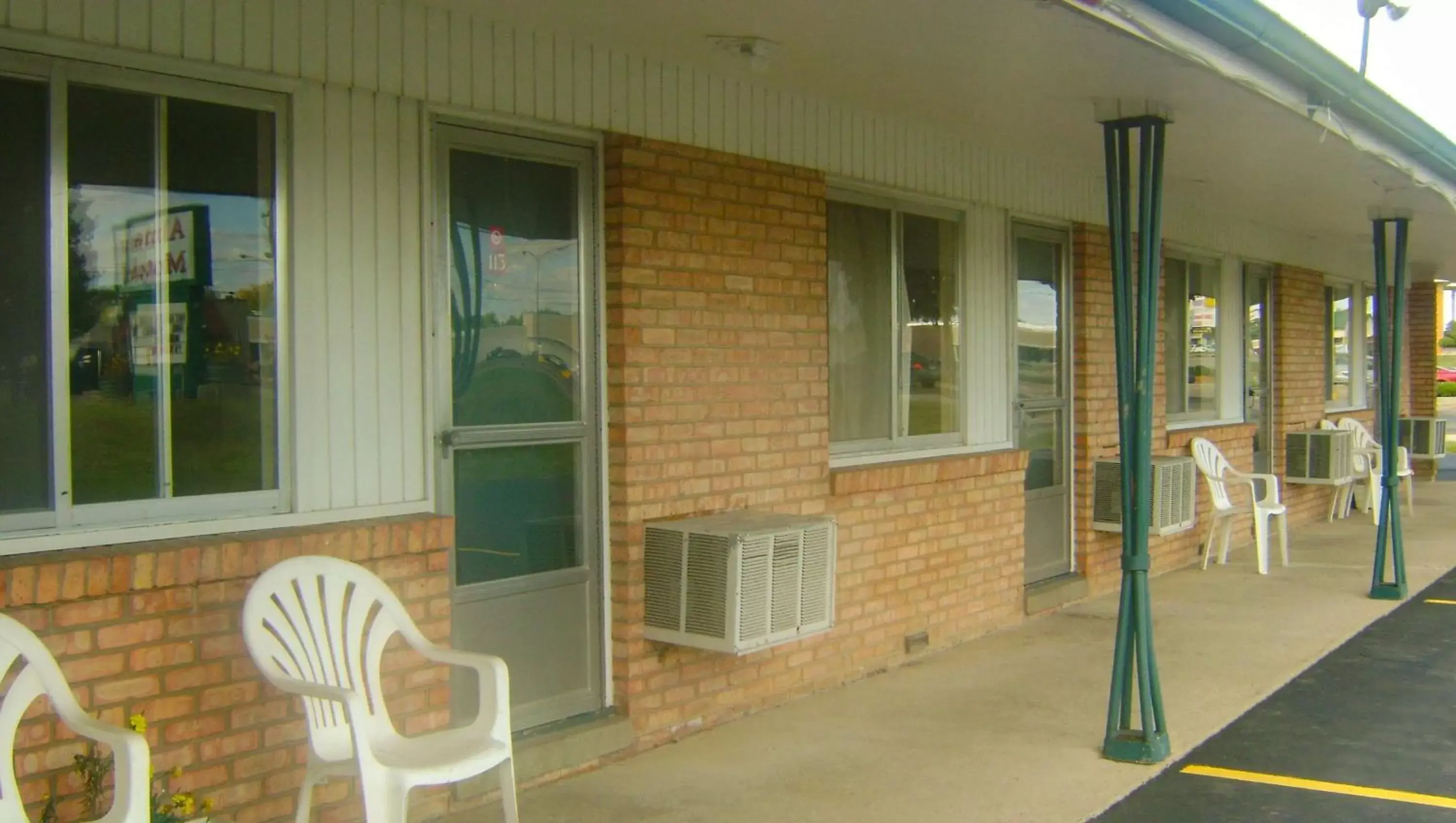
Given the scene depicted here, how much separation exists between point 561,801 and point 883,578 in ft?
8.78

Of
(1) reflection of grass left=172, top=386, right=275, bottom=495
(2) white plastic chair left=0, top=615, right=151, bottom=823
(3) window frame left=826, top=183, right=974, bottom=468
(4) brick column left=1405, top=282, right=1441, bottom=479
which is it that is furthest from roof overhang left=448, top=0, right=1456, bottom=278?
(4) brick column left=1405, top=282, right=1441, bottom=479

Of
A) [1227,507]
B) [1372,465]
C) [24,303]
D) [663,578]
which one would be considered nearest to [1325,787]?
[663,578]

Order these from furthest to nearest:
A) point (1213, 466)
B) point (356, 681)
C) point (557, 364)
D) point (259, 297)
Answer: point (1213, 466) → point (557, 364) → point (259, 297) → point (356, 681)

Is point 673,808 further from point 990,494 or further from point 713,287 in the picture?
point 990,494

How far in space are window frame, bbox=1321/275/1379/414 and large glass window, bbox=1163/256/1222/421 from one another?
13.1 feet

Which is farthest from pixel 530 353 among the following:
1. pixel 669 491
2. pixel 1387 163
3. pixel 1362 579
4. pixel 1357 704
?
pixel 1362 579

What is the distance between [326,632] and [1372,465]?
12963mm

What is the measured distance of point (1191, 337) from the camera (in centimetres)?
1156

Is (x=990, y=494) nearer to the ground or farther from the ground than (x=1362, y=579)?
farther from the ground

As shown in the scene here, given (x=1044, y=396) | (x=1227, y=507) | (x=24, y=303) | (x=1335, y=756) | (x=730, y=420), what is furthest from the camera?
(x=1227, y=507)

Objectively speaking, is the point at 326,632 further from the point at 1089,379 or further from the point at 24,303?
the point at 1089,379

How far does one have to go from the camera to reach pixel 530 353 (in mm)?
5379

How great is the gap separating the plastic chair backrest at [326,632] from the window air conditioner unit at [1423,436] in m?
15.9

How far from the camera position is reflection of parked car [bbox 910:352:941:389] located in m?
7.77
